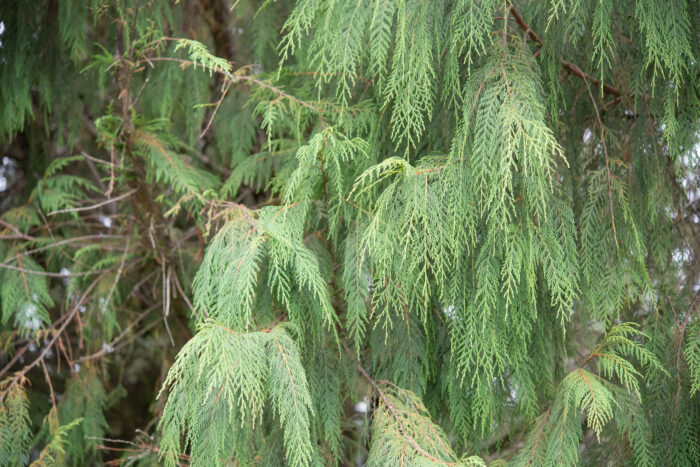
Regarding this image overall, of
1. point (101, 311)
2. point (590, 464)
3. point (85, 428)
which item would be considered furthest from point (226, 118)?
point (590, 464)

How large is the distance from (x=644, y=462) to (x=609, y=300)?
0.50 m

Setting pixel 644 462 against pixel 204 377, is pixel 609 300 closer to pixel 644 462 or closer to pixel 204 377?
pixel 644 462

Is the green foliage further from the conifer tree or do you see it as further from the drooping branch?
the drooping branch

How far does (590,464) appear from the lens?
227cm

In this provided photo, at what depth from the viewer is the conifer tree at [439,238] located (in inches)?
66.3

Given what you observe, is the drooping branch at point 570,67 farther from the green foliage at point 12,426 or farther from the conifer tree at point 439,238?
the green foliage at point 12,426

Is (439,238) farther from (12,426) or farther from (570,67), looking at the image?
(12,426)

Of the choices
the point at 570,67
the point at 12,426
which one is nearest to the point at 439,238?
the point at 570,67

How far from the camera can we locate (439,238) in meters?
1.71

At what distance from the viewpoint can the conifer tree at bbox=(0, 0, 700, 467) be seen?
168 cm

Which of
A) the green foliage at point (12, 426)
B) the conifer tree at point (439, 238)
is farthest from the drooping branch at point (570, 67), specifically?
the green foliage at point (12, 426)

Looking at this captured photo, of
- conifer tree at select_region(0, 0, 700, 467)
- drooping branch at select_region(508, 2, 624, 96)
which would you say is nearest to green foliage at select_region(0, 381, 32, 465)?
conifer tree at select_region(0, 0, 700, 467)

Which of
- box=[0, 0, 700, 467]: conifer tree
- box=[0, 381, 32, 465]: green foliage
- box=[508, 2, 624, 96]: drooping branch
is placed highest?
box=[508, 2, 624, 96]: drooping branch

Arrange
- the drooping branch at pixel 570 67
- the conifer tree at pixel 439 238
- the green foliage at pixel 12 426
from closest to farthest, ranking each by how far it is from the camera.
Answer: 1. the conifer tree at pixel 439 238
2. the drooping branch at pixel 570 67
3. the green foliage at pixel 12 426
